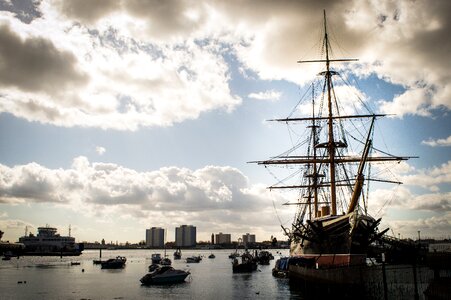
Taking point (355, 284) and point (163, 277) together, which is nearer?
point (355, 284)

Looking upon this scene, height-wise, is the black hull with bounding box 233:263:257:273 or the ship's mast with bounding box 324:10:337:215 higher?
the ship's mast with bounding box 324:10:337:215

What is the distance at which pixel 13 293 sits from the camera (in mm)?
48000

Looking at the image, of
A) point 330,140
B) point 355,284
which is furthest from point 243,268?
point 355,284

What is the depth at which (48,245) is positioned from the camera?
18312 cm

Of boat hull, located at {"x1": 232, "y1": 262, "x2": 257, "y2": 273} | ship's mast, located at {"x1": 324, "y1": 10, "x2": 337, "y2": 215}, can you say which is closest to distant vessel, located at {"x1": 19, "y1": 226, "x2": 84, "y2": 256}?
boat hull, located at {"x1": 232, "y1": 262, "x2": 257, "y2": 273}

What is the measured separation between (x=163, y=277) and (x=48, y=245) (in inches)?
5818

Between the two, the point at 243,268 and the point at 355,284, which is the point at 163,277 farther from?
the point at 355,284

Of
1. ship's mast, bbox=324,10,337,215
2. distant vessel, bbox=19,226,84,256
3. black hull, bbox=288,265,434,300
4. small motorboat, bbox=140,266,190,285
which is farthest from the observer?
distant vessel, bbox=19,226,84,256

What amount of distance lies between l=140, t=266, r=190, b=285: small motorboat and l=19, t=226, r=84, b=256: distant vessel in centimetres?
13924

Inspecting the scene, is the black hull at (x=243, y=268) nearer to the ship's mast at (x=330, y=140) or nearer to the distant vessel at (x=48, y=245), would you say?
the ship's mast at (x=330, y=140)

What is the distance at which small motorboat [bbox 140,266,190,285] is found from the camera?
2263 inches

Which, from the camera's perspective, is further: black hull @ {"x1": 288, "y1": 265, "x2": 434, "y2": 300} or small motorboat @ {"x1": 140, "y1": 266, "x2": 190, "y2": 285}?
small motorboat @ {"x1": 140, "y1": 266, "x2": 190, "y2": 285}

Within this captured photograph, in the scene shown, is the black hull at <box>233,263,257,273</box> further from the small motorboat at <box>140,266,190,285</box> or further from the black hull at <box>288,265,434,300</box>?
the black hull at <box>288,265,434,300</box>

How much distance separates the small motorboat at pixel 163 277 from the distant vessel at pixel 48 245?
139244 millimetres
